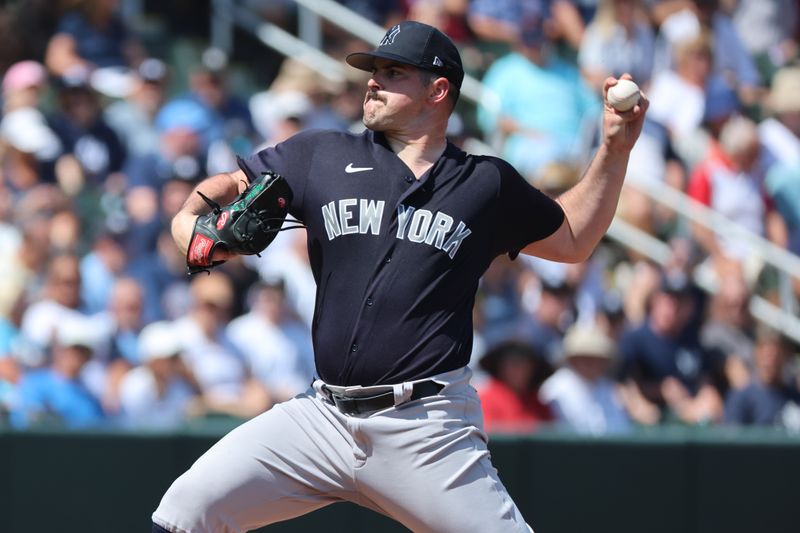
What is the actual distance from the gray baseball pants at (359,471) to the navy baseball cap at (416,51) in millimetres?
957

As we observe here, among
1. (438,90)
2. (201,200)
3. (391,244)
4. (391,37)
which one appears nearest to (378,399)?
(391,244)

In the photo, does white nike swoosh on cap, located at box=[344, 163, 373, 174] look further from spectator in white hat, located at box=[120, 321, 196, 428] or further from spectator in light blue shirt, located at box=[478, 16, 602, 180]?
spectator in light blue shirt, located at box=[478, 16, 602, 180]

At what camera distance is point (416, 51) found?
4.32 m

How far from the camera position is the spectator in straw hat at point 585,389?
24.7ft

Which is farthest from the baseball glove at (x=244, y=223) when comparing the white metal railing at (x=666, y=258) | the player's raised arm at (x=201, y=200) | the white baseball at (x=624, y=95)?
the white metal railing at (x=666, y=258)

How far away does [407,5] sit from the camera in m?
10.8

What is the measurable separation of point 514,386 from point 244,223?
366 cm

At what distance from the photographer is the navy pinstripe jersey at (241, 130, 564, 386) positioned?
4.18m

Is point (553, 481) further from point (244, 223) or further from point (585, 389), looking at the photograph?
point (244, 223)

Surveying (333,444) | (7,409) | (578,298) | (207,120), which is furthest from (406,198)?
(207,120)

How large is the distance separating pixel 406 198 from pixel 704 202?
18.5 ft

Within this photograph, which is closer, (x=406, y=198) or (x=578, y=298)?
(x=406, y=198)

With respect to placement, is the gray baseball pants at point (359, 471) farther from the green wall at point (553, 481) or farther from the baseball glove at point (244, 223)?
the green wall at point (553, 481)

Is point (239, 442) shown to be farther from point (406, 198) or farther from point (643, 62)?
point (643, 62)
